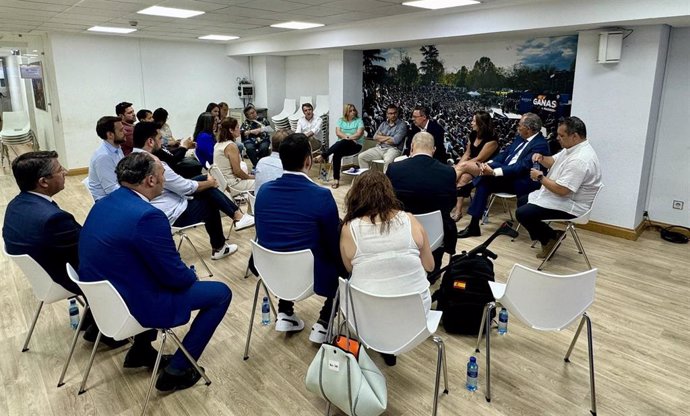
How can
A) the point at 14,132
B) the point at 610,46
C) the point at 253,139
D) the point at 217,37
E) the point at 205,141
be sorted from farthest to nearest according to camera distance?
the point at 14,132 < the point at 217,37 < the point at 253,139 < the point at 205,141 < the point at 610,46

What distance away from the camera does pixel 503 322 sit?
3.18 metres

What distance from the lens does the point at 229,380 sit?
2699mm

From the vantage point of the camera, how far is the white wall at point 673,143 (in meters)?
4.99

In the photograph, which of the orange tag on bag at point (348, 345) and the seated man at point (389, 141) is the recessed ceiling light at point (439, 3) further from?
the orange tag on bag at point (348, 345)

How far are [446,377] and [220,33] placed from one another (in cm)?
775


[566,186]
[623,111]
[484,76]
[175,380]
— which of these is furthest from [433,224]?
[484,76]

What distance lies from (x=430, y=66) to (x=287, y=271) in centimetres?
593

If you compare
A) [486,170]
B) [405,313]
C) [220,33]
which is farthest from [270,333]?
[220,33]

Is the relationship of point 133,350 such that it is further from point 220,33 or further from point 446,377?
point 220,33

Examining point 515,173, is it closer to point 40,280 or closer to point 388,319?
point 388,319

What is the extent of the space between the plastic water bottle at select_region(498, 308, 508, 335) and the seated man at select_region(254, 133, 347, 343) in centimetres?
123

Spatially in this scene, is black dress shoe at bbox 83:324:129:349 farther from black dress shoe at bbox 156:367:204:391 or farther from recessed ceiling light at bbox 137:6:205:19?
recessed ceiling light at bbox 137:6:205:19

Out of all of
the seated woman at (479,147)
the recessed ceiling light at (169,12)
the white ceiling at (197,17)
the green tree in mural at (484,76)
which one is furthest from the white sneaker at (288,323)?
the green tree in mural at (484,76)

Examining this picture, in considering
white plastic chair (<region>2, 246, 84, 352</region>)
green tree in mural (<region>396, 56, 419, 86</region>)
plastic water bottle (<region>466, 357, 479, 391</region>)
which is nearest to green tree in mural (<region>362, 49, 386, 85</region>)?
green tree in mural (<region>396, 56, 419, 86</region>)
